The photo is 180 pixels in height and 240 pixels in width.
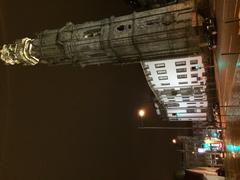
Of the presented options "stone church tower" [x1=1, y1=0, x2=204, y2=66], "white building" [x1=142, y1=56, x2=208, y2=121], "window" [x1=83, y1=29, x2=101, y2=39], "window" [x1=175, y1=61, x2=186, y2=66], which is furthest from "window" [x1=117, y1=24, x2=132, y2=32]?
"window" [x1=175, y1=61, x2=186, y2=66]

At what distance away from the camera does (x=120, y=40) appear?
2498 cm

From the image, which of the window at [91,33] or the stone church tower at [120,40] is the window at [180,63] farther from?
the window at [91,33]

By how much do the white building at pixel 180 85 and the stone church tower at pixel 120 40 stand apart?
22.3m

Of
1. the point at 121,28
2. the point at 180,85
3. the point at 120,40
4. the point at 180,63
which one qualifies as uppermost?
the point at 180,63

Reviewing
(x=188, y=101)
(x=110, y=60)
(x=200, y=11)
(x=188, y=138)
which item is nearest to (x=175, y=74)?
(x=188, y=101)

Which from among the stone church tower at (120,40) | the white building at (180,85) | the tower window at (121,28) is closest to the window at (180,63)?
the white building at (180,85)

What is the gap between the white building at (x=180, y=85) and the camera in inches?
1901

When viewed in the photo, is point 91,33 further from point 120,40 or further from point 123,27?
point 120,40

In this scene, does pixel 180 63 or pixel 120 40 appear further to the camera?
pixel 180 63

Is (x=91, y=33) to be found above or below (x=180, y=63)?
below

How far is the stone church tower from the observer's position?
76.5ft

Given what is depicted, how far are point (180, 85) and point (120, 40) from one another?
1117 inches

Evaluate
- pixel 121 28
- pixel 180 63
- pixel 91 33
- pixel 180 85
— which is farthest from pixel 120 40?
pixel 180 85

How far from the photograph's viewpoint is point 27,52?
98.4ft
